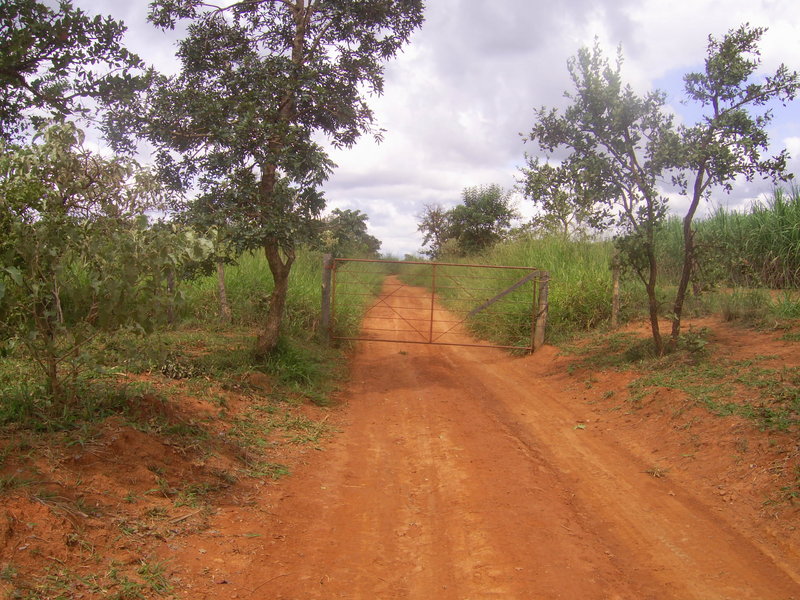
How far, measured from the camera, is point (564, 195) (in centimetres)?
1564

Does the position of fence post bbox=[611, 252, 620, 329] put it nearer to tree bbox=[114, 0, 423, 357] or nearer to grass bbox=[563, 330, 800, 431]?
grass bbox=[563, 330, 800, 431]

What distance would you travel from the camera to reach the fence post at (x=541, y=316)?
42.1 ft

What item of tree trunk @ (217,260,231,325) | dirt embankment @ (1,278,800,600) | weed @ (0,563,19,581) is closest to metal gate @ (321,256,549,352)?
tree trunk @ (217,260,231,325)

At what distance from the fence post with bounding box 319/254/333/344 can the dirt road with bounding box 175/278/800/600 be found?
4455mm

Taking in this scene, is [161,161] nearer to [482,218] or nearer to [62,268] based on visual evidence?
[62,268]

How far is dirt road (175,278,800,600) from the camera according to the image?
4.06m

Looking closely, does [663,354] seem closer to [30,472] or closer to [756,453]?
[756,453]

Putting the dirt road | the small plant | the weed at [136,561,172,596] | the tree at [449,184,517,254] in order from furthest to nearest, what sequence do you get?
the tree at [449,184,517,254] < the small plant < the dirt road < the weed at [136,561,172,596]

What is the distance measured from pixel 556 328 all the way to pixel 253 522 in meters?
9.67

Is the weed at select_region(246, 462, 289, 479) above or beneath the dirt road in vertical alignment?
above

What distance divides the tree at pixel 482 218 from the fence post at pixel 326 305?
17.2m

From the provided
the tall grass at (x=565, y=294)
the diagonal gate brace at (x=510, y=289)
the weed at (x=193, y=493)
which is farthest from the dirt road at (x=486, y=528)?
the tall grass at (x=565, y=294)

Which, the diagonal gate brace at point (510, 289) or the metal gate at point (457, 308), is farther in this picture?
the diagonal gate brace at point (510, 289)

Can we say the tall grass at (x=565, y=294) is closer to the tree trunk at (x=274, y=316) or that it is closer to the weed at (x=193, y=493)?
the tree trunk at (x=274, y=316)
